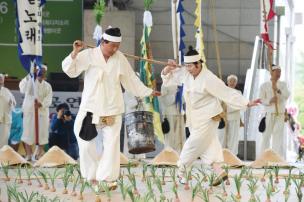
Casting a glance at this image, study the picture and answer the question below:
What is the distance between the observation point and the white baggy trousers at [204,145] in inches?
390

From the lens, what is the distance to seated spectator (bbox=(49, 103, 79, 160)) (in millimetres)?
14977

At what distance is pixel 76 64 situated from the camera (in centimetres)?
929

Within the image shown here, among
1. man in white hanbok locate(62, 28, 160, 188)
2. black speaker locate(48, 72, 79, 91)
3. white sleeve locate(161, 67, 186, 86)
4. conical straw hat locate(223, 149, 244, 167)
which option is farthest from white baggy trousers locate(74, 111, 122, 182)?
black speaker locate(48, 72, 79, 91)

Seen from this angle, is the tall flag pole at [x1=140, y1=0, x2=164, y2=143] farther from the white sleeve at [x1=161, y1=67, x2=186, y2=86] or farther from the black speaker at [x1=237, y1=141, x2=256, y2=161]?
the white sleeve at [x1=161, y1=67, x2=186, y2=86]

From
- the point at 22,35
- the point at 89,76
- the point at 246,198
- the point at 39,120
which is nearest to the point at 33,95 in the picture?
the point at 39,120

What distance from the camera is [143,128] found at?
10352mm

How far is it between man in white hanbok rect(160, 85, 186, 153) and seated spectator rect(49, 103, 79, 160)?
158cm

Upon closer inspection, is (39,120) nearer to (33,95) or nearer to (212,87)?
(33,95)

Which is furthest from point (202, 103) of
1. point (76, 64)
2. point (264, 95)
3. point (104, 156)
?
point (264, 95)

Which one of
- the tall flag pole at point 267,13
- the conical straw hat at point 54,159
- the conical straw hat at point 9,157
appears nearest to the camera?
the conical straw hat at point 9,157

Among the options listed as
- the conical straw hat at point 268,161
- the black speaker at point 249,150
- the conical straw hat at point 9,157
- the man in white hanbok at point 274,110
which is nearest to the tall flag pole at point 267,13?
the man in white hanbok at point 274,110

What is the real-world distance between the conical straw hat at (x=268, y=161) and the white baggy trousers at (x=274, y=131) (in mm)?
1851

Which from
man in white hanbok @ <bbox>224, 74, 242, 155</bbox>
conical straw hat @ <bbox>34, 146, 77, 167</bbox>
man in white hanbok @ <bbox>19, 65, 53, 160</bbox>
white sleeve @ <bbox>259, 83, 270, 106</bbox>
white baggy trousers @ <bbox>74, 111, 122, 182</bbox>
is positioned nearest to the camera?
white baggy trousers @ <bbox>74, 111, 122, 182</bbox>

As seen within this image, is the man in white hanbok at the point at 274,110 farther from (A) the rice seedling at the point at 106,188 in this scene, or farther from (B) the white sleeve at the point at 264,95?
(A) the rice seedling at the point at 106,188
